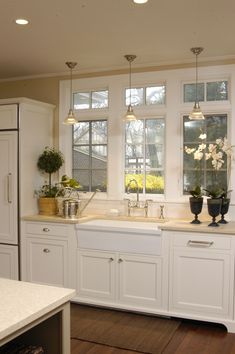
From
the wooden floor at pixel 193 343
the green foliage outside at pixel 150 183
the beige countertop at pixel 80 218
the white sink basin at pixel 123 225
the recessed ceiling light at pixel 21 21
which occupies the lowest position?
the wooden floor at pixel 193 343

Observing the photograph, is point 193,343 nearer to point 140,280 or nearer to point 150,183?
point 140,280

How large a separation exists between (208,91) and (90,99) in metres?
1.39

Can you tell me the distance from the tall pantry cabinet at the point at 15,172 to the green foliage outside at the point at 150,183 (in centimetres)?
112

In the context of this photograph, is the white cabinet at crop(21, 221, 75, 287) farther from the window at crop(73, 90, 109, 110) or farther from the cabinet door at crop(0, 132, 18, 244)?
the window at crop(73, 90, 109, 110)

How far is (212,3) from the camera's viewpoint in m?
2.84

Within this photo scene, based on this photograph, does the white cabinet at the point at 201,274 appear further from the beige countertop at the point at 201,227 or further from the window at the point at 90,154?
the window at the point at 90,154

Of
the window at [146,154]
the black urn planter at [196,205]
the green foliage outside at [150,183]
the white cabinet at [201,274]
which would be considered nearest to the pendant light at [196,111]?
the window at [146,154]

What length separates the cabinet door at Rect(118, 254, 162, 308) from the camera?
12.5ft

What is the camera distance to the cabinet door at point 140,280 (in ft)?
12.5

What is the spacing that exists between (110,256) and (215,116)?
1.81 meters

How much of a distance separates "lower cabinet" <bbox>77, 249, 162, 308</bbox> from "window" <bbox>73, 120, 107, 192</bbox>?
38.0 inches

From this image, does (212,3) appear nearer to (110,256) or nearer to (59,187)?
(110,256)

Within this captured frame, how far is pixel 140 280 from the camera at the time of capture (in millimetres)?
3881

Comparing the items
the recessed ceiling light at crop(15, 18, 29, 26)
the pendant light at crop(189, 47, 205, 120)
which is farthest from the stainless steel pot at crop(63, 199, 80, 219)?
the recessed ceiling light at crop(15, 18, 29, 26)
